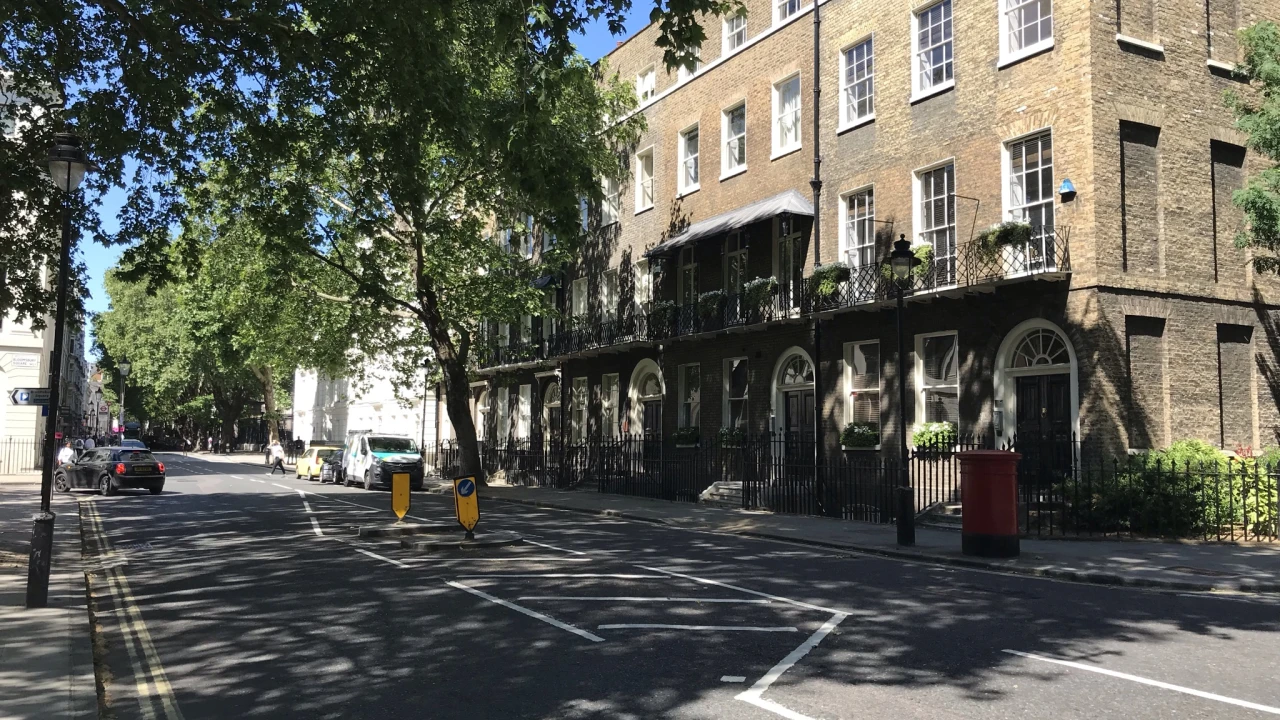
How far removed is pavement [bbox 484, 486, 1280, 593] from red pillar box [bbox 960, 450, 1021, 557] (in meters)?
0.28

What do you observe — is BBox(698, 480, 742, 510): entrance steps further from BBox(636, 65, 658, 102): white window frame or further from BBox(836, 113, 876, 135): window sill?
BBox(636, 65, 658, 102): white window frame

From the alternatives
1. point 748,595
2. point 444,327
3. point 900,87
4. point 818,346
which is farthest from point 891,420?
point 444,327

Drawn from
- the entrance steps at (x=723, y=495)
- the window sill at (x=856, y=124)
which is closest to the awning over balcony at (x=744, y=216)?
the window sill at (x=856, y=124)

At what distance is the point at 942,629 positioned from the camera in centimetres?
785

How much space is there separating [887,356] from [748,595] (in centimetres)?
1247

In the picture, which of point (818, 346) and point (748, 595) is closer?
point (748, 595)

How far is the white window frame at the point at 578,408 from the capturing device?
3397 cm

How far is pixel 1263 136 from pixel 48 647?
19358 mm

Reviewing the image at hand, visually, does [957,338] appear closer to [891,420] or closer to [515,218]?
[891,420]

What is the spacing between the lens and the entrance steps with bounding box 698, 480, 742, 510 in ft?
75.6

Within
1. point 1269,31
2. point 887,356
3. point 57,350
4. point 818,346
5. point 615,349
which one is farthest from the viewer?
point 615,349

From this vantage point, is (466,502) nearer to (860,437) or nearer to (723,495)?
(860,437)

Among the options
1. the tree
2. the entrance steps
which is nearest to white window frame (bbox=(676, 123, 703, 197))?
the entrance steps

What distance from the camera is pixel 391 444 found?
104 ft
